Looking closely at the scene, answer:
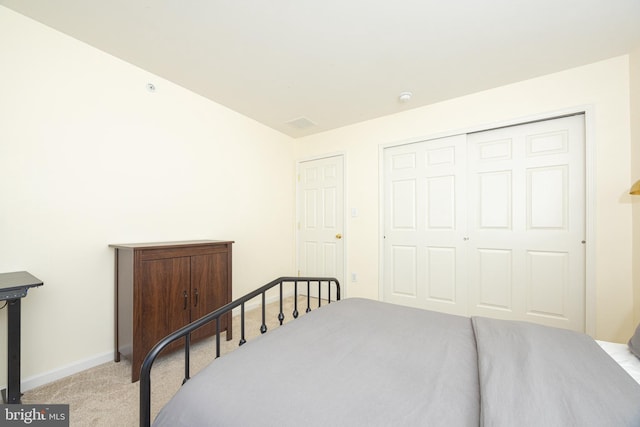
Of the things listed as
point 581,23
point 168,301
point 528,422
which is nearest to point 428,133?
point 581,23

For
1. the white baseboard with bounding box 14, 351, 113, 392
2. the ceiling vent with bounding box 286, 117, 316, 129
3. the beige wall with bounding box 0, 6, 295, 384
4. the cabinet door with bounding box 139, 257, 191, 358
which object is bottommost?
the white baseboard with bounding box 14, 351, 113, 392

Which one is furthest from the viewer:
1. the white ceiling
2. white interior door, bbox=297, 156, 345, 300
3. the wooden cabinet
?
white interior door, bbox=297, 156, 345, 300

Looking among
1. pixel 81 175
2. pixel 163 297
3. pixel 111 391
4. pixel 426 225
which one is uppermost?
pixel 81 175

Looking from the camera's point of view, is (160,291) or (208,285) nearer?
(160,291)

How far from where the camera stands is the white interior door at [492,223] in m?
2.31

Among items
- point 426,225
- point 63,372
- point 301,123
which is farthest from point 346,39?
point 63,372

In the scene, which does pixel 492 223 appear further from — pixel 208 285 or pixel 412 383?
pixel 208 285

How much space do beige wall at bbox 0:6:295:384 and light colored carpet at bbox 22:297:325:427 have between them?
158 mm

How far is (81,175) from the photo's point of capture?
192 centimetres

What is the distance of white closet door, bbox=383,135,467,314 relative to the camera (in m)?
2.78

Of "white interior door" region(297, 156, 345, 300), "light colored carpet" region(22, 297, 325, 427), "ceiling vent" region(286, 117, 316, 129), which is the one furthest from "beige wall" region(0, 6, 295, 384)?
"white interior door" region(297, 156, 345, 300)

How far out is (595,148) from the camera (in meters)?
2.15

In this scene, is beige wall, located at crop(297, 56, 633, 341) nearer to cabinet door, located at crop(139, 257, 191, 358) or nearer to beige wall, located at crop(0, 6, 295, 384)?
beige wall, located at crop(0, 6, 295, 384)

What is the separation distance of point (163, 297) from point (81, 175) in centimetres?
111
